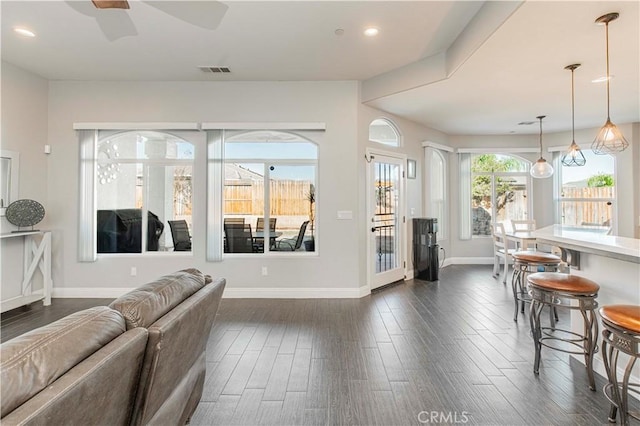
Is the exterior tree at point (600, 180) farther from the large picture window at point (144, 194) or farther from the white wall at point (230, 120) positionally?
the large picture window at point (144, 194)

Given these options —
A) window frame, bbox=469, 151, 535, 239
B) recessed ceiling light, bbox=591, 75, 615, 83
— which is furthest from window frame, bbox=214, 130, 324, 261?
window frame, bbox=469, 151, 535, 239

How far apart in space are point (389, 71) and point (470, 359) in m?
3.58

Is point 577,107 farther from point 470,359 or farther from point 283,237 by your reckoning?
point 283,237

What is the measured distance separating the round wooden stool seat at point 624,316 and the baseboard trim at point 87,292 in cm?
522

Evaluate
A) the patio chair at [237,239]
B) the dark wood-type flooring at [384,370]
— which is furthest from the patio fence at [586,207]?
the patio chair at [237,239]

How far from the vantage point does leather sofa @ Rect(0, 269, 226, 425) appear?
2.68ft

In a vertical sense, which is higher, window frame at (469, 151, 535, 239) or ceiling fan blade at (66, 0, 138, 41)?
ceiling fan blade at (66, 0, 138, 41)

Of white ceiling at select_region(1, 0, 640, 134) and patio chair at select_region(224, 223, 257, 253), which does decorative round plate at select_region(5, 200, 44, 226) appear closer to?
white ceiling at select_region(1, 0, 640, 134)

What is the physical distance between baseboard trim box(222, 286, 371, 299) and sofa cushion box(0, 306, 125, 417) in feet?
11.3

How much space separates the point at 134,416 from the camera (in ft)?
4.03

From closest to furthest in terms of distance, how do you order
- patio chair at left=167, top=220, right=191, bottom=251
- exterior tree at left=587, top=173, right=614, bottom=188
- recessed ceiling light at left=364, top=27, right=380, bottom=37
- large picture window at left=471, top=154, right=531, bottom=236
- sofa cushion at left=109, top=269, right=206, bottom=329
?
sofa cushion at left=109, top=269, right=206, bottom=329 → recessed ceiling light at left=364, top=27, right=380, bottom=37 → patio chair at left=167, top=220, right=191, bottom=251 → exterior tree at left=587, top=173, right=614, bottom=188 → large picture window at left=471, top=154, right=531, bottom=236

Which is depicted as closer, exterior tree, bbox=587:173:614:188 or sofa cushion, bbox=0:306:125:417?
sofa cushion, bbox=0:306:125:417

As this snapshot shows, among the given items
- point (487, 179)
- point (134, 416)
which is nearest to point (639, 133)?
point (487, 179)

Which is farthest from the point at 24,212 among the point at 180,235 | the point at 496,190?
the point at 496,190
